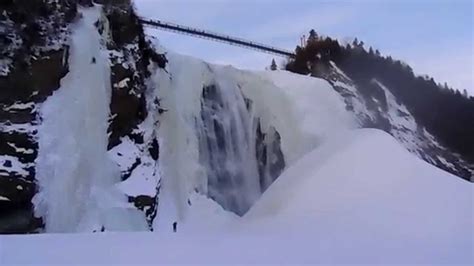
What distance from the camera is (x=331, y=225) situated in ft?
25.6

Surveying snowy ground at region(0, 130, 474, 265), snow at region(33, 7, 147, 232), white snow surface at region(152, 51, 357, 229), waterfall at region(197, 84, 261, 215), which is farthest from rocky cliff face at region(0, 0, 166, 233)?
waterfall at region(197, 84, 261, 215)

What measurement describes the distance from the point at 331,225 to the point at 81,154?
434 cm

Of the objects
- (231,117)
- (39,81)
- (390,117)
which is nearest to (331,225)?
(39,81)

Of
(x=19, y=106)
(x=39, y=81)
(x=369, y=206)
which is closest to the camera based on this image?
(x=369, y=206)

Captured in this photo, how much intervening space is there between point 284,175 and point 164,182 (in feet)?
8.96

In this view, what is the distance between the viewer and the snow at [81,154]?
927cm

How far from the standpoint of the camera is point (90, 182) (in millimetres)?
9836

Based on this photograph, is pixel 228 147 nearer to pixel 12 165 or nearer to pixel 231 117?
pixel 231 117

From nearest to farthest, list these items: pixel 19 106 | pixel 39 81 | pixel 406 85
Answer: pixel 19 106, pixel 39 81, pixel 406 85

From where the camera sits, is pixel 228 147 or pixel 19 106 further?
pixel 228 147

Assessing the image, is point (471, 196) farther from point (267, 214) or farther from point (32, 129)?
point (32, 129)

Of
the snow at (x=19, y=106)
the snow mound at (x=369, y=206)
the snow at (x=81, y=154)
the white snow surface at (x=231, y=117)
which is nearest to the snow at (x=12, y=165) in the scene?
the snow at (x=81, y=154)

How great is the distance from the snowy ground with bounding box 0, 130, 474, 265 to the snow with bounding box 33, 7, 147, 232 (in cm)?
162

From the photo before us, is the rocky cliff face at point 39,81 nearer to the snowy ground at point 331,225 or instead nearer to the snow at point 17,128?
the snow at point 17,128
